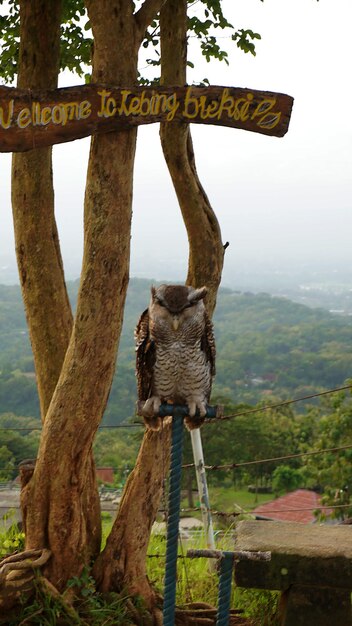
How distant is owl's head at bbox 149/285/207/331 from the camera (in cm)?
256

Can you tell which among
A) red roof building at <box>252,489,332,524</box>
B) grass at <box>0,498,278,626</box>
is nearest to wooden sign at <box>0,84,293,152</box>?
grass at <box>0,498,278,626</box>

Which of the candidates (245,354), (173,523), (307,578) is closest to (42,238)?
(173,523)

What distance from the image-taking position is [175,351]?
2734 millimetres

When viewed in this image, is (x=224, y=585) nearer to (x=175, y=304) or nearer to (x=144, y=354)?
(x=175, y=304)

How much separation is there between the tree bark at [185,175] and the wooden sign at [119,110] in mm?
590

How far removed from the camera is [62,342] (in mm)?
3562

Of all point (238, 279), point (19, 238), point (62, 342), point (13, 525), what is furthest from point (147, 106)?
point (238, 279)

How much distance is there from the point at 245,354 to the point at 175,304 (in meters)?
48.8

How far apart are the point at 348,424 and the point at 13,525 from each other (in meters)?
10.1

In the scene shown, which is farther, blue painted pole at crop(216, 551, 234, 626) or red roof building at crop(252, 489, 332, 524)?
red roof building at crop(252, 489, 332, 524)

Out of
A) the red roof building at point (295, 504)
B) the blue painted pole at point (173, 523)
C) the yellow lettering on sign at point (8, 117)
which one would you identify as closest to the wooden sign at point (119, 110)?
the yellow lettering on sign at point (8, 117)

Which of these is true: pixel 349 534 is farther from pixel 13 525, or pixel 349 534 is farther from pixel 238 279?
pixel 238 279

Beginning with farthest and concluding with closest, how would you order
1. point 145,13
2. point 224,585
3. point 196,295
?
1. point 145,13
2. point 196,295
3. point 224,585

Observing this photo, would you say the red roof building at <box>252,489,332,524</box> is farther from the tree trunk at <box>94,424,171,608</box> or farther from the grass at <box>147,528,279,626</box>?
the tree trunk at <box>94,424,171,608</box>
